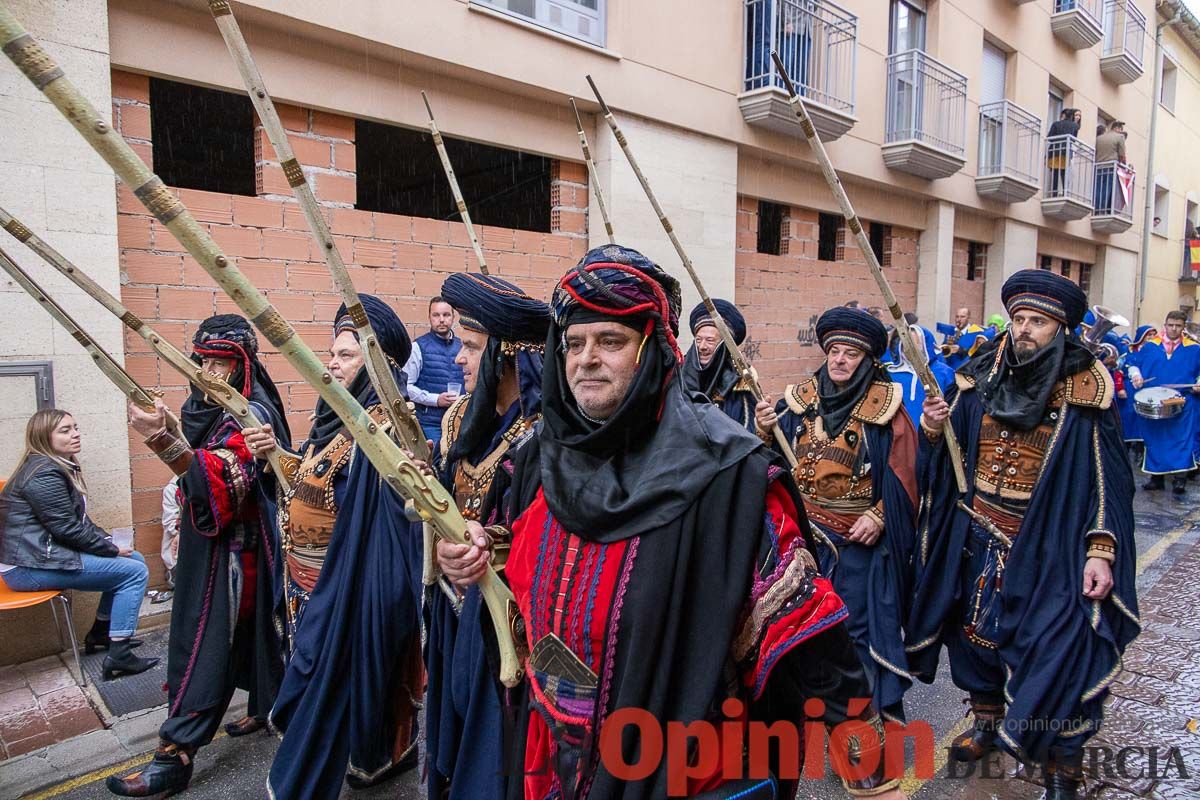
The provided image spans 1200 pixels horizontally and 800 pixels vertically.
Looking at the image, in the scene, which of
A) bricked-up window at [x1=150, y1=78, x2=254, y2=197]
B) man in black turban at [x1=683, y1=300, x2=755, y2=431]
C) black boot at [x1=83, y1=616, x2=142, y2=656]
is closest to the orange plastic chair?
black boot at [x1=83, y1=616, x2=142, y2=656]

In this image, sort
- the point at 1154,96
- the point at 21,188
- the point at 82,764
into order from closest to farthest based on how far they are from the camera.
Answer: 1. the point at 82,764
2. the point at 21,188
3. the point at 1154,96

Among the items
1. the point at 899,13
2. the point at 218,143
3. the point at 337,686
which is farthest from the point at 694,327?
the point at 899,13

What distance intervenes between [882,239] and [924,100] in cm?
210

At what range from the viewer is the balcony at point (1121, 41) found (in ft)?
56.6

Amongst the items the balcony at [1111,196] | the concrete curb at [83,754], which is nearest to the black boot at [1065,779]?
the concrete curb at [83,754]

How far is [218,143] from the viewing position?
8.88 metres

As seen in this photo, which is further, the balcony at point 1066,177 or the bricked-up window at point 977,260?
the balcony at point 1066,177

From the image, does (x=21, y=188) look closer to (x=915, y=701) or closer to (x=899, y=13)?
(x=915, y=701)

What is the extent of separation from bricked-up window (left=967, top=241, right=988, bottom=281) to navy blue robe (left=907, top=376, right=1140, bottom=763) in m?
12.8

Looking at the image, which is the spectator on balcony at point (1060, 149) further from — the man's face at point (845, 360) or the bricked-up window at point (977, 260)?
the man's face at point (845, 360)

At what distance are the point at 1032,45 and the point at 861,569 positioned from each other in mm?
15127

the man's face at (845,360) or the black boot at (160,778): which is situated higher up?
the man's face at (845,360)

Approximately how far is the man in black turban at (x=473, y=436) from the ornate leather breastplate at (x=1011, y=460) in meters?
2.09

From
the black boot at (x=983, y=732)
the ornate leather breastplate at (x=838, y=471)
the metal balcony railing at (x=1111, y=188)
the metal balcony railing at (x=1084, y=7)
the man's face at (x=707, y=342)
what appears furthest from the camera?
the metal balcony railing at (x=1111, y=188)
